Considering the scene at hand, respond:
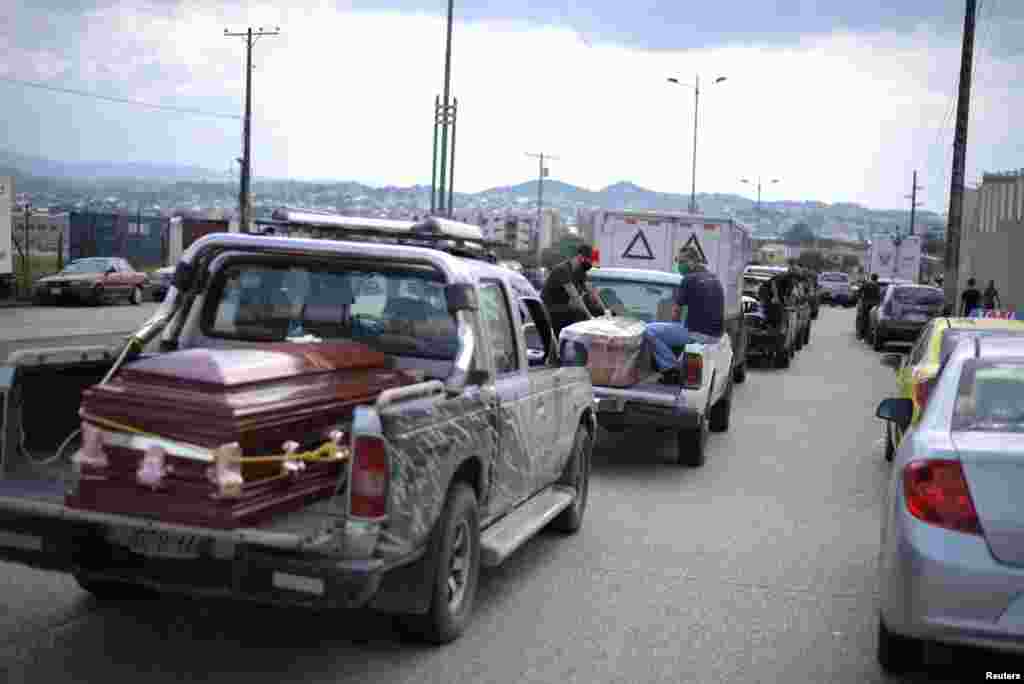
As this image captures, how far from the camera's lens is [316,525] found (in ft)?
17.8

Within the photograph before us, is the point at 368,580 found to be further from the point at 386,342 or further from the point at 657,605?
the point at 657,605

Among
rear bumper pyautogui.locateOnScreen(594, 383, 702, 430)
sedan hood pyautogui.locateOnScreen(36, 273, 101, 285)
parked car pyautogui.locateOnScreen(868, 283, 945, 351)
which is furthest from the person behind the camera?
sedan hood pyautogui.locateOnScreen(36, 273, 101, 285)

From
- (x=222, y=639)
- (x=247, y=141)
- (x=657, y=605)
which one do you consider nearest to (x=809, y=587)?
(x=657, y=605)

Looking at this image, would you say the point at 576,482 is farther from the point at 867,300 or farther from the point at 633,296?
the point at 867,300

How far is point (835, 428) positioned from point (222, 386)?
1254cm

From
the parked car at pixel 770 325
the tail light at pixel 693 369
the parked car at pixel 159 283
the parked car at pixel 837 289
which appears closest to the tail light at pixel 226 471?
the tail light at pixel 693 369

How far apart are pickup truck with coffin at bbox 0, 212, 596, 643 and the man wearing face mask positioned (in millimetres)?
5624

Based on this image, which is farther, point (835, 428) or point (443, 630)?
point (835, 428)

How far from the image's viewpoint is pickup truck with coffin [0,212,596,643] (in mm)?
5180

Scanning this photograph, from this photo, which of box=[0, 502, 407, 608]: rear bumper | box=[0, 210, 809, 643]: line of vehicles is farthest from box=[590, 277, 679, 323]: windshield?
box=[0, 502, 407, 608]: rear bumper

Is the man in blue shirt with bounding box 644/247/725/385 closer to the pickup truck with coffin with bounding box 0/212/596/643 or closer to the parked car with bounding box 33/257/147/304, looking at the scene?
the pickup truck with coffin with bounding box 0/212/596/643

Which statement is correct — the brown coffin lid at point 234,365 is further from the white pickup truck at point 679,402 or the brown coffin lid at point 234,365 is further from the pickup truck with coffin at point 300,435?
the white pickup truck at point 679,402

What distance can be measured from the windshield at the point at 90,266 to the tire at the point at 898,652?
35.7 meters

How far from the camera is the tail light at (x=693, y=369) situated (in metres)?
12.4
